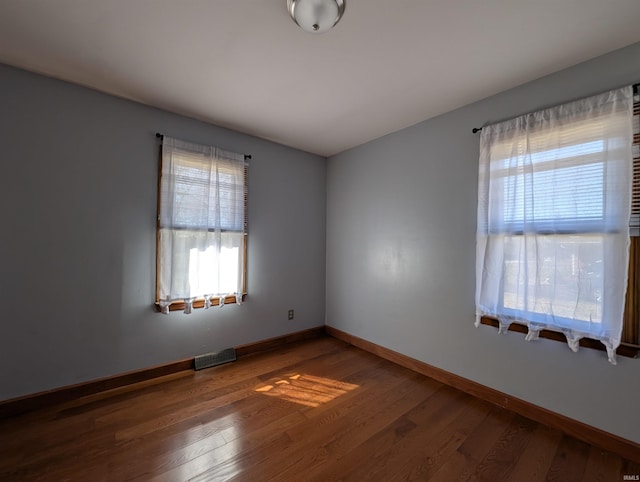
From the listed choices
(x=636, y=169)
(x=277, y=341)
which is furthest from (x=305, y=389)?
(x=636, y=169)

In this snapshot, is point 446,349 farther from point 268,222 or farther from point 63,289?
point 63,289

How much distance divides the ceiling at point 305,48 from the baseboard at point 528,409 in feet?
8.09

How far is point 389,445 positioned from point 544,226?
1867mm

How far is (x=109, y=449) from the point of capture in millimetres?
1569

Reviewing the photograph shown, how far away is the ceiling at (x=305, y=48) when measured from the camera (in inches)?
54.7

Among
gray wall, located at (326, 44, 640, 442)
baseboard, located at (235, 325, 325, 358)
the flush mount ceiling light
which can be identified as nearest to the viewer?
the flush mount ceiling light

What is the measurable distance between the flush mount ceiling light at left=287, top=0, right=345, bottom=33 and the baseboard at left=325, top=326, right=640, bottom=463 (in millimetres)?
2861

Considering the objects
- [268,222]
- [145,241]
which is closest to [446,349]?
[268,222]

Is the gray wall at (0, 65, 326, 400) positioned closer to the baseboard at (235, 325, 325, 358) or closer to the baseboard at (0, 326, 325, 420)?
the baseboard at (0, 326, 325, 420)

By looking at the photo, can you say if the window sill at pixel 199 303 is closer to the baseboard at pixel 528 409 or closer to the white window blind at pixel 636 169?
the baseboard at pixel 528 409

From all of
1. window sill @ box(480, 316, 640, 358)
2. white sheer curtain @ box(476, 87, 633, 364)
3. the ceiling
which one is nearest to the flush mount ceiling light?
the ceiling

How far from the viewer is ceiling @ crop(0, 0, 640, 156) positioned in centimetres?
139

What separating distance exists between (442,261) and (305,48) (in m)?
2.10

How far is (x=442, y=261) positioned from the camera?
8.09 ft
